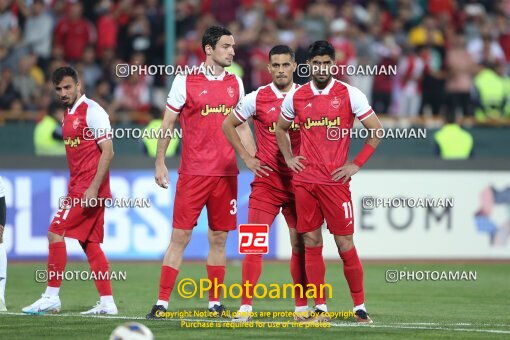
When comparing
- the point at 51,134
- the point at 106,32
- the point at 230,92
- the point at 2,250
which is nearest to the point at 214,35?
the point at 230,92

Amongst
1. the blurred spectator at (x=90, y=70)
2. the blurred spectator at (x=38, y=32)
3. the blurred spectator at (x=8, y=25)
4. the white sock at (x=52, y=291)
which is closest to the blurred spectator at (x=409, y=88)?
the blurred spectator at (x=90, y=70)

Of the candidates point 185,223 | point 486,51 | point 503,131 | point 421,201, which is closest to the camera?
point 185,223

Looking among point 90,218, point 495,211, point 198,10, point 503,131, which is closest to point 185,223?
point 90,218

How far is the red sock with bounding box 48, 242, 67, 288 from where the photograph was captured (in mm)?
11508

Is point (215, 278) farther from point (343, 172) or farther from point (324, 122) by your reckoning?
point (324, 122)

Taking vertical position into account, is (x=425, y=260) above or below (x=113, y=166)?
below

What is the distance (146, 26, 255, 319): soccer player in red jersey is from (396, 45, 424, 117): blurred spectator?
1047 centimetres

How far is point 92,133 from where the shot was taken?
450 inches

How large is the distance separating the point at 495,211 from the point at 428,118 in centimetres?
367

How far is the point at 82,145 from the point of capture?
452 inches

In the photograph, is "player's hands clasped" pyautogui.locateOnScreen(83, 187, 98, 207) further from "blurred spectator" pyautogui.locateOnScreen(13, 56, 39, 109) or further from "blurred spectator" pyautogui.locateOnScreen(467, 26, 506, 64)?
"blurred spectator" pyautogui.locateOnScreen(467, 26, 506, 64)

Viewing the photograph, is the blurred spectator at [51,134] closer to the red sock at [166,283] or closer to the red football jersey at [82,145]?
the red football jersey at [82,145]

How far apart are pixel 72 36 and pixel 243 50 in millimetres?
3103

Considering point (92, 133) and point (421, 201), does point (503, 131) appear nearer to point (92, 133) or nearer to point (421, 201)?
point (421, 201)
